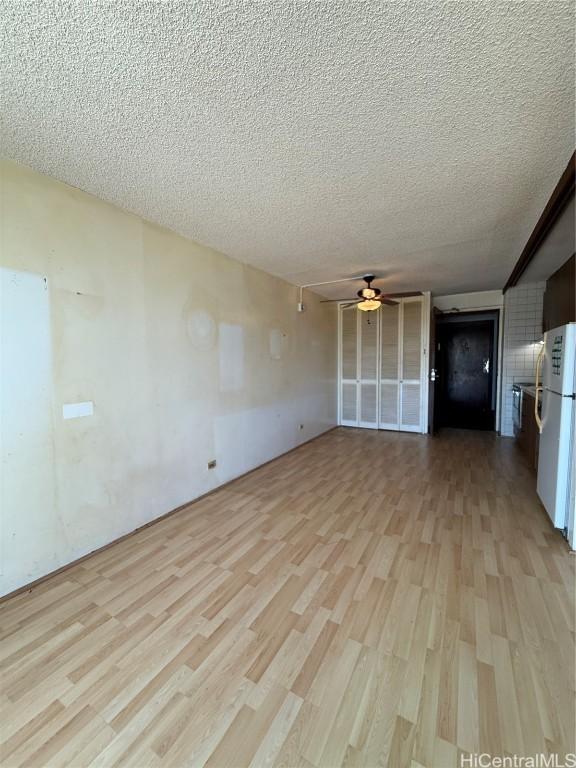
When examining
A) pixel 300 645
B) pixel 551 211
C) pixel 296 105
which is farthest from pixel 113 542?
pixel 551 211

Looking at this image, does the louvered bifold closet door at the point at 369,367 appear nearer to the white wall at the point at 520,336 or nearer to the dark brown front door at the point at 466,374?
the dark brown front door at the point at 466,374

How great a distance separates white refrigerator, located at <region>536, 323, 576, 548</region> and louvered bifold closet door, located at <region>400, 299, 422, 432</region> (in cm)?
291

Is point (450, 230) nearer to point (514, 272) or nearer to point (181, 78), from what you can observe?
point (514, 272)

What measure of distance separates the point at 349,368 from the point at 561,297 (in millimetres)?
3276

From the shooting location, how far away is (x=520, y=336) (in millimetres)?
5398

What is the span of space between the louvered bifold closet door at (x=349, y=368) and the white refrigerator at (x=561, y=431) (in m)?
3.58

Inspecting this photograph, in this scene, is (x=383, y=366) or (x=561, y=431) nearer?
(x=561, y=431)

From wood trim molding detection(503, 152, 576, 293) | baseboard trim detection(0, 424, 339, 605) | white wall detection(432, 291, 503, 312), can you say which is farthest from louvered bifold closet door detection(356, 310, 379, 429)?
baseboard trim detection(0, 424, 339, 605)

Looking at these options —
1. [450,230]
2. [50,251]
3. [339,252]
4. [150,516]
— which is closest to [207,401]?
[150,516]

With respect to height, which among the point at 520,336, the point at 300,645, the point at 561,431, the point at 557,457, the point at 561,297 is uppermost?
the point at 561,297

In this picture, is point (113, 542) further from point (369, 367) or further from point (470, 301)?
point (470, 301)

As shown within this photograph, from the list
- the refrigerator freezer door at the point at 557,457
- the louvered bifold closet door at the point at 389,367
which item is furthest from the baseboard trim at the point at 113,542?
the refrigerator freezer door at the point at 557,457

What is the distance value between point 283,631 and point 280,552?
68 centimetres

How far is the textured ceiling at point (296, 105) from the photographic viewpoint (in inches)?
44.8
